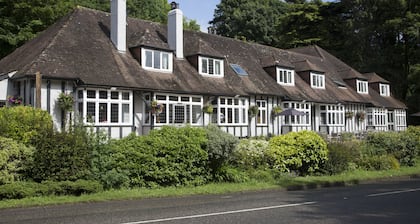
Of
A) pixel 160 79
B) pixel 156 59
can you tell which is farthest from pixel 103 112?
pixel 156 59

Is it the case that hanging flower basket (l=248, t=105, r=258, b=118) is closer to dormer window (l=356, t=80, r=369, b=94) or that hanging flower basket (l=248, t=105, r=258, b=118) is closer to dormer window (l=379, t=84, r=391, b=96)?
dormer window (l=356, t=80, r=369, b=94)

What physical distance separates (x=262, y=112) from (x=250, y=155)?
11.8 metres

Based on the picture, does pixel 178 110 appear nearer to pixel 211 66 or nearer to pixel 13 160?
pixel 211 66

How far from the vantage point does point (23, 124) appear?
575 inches

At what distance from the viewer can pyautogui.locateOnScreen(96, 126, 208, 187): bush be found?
49.6ft

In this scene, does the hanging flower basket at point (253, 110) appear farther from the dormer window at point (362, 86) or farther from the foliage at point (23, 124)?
the dormer window at point (362, 86)

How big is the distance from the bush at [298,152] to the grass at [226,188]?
792mm

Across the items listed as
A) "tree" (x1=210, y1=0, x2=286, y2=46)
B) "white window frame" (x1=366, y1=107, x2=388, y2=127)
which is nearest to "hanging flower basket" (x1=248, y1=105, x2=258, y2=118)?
"white window frame" (x1=366, y1=107, x2=388, y2=127)

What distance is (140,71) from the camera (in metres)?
24.9

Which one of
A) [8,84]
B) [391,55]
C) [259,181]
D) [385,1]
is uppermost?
[385,1]

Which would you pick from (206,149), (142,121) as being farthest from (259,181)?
(142,121)

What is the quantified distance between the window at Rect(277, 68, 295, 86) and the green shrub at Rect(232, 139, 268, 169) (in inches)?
572

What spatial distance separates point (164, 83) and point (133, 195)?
11.9 meters

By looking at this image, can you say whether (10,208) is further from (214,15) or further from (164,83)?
(214,15)
